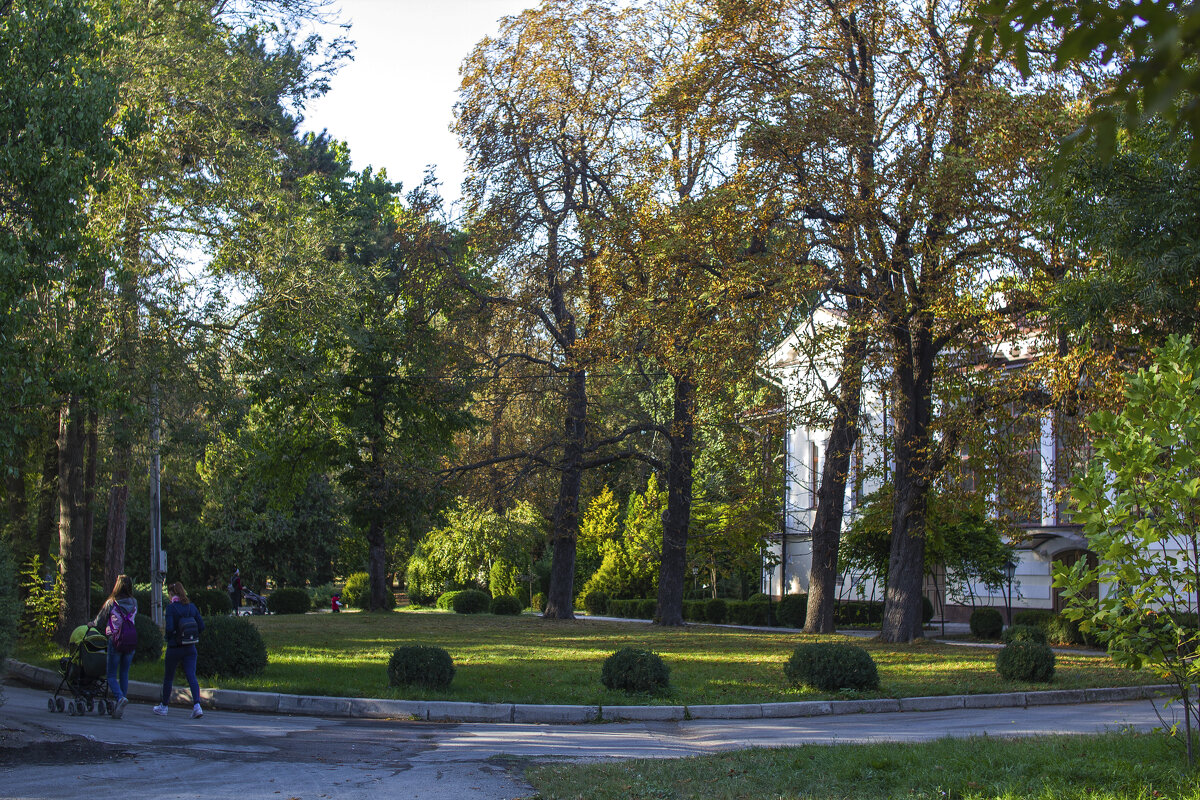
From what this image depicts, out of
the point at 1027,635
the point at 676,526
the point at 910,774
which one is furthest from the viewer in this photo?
the point at 676,526

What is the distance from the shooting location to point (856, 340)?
19656 millimetres

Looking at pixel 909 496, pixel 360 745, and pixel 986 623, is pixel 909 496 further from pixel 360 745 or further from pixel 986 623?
pixel 360 745

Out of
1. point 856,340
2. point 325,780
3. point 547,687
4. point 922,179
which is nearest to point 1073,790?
point 325,780

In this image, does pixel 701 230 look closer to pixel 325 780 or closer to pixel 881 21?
pixel 881 21

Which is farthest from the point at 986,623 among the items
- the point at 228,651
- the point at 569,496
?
the point at 228,651

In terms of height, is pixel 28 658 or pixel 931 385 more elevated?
pixel 931 385

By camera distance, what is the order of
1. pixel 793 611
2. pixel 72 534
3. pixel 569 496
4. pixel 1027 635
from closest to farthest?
pixel 1027 635
pixel 72 534
pixel 569 496
pixel 793 611

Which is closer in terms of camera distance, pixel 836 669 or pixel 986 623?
pixel 836 669

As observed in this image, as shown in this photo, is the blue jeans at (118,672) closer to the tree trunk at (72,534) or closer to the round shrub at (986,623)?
the tree trunk at (72,534)

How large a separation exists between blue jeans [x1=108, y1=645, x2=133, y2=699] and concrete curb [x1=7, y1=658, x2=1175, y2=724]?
0.94 metres

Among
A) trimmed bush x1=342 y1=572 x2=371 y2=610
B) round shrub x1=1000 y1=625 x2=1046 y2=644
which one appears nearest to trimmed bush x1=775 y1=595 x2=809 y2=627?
round shrub x1=1000 y1=625 x2=1046 y2=644

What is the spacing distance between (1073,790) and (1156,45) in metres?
5.67

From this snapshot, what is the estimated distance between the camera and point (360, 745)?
9727mm

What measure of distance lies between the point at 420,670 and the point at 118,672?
12.2ft
